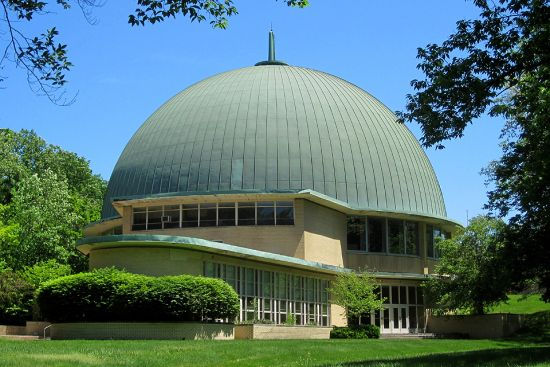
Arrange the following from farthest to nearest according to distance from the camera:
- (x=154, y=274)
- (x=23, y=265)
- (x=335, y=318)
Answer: (x=23, y=265), (x=335, y=318), (x=154, y=274)

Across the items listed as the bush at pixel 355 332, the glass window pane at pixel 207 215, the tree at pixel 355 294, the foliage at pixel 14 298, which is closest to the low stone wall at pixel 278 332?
the bush at pixel 355 332

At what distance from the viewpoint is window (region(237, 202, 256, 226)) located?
41.5 metres

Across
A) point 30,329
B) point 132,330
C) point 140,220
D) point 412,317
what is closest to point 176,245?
point 132,330

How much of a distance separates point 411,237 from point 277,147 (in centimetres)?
1071

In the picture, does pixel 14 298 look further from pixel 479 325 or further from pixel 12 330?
pixel 479 325

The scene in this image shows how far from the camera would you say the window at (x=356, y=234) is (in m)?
46.0

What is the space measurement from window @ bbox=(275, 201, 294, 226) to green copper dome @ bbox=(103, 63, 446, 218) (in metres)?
0.98

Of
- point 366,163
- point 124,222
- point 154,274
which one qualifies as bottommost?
point 154,274

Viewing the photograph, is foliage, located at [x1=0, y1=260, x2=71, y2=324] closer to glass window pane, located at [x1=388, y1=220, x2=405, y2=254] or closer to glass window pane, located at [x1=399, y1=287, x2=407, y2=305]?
glass window pane, located at [x1=388, y1=220, x2=405, y2=254]

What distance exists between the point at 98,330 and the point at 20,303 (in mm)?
17292

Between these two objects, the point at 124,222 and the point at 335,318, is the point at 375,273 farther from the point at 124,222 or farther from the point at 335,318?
the point at 124,222

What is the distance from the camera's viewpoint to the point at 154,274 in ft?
106

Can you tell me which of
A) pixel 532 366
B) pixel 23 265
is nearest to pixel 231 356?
pixel 532 366

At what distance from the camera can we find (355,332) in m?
38.1
